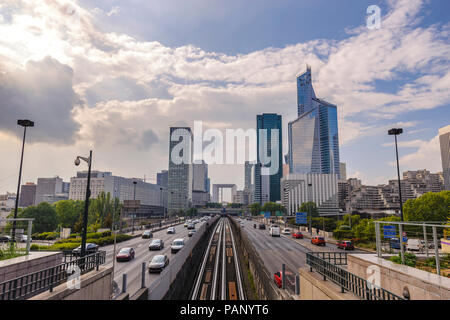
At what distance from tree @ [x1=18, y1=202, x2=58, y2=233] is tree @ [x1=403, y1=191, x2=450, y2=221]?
80.6m

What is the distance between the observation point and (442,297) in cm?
612

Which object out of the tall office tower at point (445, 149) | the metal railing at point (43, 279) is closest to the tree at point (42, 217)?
the metal railing at point (43, 279)

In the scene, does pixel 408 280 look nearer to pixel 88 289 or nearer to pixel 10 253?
pixel 88 289

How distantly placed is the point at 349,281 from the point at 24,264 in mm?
11436

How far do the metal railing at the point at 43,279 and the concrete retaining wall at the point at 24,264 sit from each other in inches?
9.8

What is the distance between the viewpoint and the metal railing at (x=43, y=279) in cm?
683

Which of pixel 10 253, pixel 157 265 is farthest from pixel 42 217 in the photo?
pixel 10 253

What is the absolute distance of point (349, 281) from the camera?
754 centimetres

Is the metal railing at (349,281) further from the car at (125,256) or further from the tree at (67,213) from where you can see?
the tree at (67,213)

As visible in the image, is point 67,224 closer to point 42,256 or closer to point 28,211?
point 28,211

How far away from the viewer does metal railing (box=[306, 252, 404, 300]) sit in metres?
6.31

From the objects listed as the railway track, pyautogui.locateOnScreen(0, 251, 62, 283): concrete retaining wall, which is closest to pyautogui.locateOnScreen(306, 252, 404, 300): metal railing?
pyautogui.locateOnScreen(0, 251, 62, 283): concrete retaining wall
